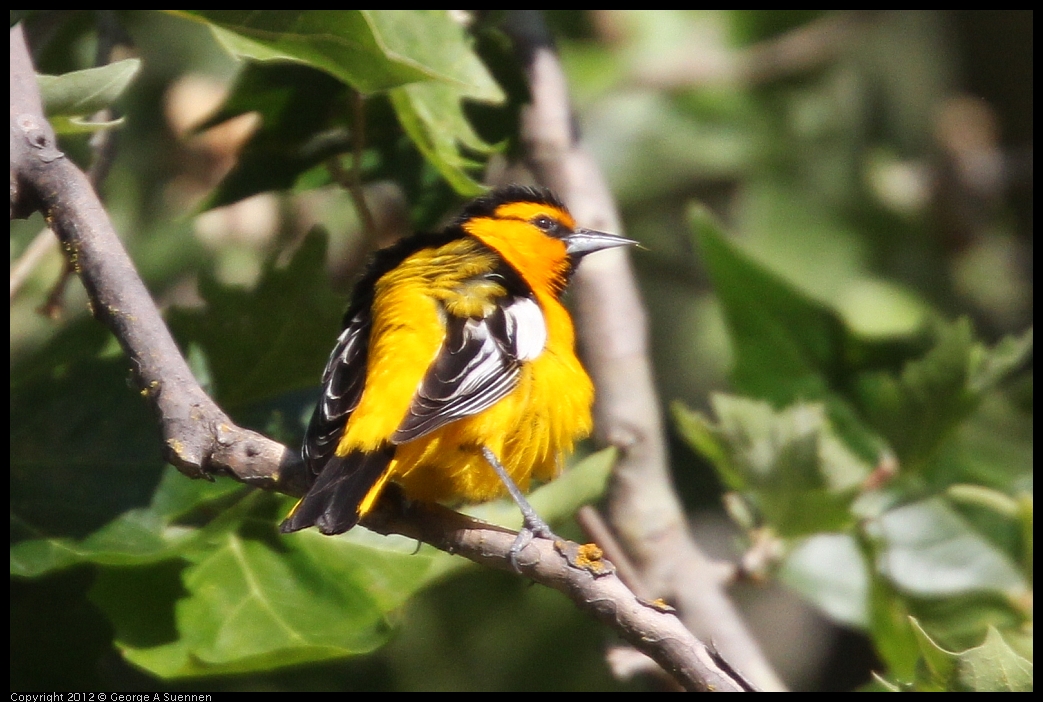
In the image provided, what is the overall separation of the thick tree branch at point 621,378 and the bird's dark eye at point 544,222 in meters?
0.11

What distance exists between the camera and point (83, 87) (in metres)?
2.34

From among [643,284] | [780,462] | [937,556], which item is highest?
[780,462]

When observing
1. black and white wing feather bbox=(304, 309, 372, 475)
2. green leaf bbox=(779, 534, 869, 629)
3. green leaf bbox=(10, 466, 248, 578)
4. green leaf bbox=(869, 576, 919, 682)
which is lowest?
green leaf bbox=(779, 534, 869, 629)

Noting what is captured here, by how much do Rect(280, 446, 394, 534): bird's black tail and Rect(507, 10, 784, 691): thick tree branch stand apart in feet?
3.86

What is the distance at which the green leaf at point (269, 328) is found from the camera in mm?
2955

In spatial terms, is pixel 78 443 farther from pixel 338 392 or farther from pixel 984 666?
pixel 984 666

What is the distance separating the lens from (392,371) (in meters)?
2.75

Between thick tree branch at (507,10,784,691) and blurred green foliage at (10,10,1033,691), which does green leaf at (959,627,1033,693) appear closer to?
blurred green foliage at (10,10,1033,691)

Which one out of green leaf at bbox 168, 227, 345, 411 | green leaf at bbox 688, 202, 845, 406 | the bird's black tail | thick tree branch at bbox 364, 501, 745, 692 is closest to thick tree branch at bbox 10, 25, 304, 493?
the bird's black tail

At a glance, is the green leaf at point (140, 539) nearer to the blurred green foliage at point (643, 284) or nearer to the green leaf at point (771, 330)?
the blurred green foliage at point (643, 284)

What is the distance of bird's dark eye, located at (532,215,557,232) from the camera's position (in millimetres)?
3730

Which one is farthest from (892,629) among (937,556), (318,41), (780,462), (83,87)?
(83,87)

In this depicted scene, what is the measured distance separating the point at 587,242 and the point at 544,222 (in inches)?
9.0
